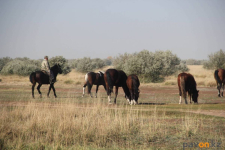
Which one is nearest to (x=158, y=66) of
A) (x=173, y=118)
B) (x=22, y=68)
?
(x=22, y=68)

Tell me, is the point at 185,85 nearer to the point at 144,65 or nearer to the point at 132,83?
the point at 132,83

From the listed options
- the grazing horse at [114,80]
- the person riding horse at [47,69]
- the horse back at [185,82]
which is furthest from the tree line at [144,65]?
the horse back at [185,82]

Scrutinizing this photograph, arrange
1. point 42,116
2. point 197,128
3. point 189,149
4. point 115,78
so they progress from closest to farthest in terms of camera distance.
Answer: point 189,149
point 197,128
point 42,116
point 115,78

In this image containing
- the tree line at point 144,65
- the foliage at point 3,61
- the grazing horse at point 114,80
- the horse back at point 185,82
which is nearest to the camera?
the horse back at point 185,82

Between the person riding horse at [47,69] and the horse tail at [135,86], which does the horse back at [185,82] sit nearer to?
the horse tail at [135,86]

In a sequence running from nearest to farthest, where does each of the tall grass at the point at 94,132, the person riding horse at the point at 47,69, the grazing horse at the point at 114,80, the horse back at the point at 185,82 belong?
the tall grass at the point at 94,132 → the horse back at the point at 185,82 → the grazing horse at the point at 114,80 → the person riding horse at the point at 47,69

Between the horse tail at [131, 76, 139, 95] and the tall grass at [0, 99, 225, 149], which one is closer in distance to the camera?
the tall grass at [0, 99, 225, 149]

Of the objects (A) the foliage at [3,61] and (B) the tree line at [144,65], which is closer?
(B) the tree line at [144,65]

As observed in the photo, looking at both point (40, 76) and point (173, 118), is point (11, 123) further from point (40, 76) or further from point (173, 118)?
point (40, 76)

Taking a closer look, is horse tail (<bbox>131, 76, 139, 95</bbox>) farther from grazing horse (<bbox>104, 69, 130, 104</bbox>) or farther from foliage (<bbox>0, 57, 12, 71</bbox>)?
foliage (<bbox>0, 57, 12, 71</bbox>)

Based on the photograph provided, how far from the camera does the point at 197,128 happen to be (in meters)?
11.5

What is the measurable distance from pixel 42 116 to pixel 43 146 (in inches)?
103

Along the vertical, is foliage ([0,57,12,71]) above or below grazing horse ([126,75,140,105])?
above

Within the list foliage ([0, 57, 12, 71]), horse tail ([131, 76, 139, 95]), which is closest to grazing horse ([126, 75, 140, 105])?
horse tail ([131, 76, 139, 95])
